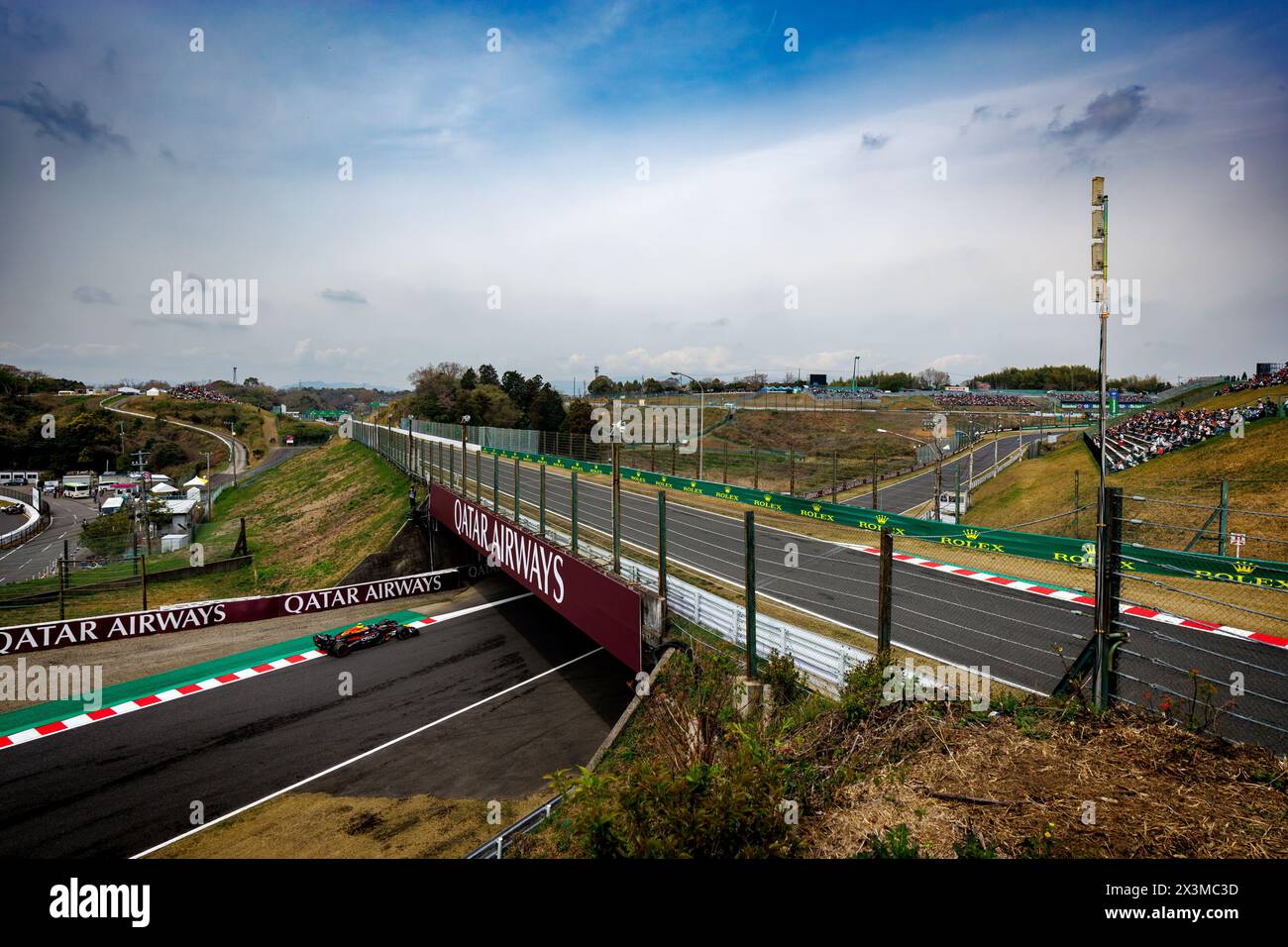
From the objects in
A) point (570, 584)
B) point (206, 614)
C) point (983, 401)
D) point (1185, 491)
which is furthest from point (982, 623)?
point (983, 401)

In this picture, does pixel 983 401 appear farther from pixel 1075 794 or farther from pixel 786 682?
pixel 1075 794

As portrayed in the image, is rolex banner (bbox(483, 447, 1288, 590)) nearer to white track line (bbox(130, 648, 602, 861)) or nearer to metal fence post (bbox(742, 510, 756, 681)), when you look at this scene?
metal fence post (bbox(742, 510, 756, 681))

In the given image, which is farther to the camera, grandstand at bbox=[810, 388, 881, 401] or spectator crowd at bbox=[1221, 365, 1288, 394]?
grandstand at bbox=[810, 388, 881, 401]

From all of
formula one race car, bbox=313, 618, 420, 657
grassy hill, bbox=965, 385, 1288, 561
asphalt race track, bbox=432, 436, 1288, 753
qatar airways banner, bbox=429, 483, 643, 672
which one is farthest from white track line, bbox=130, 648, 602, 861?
grassy hill, bbox=965, 385, 1288, 561

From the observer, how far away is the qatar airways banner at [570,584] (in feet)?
36.0

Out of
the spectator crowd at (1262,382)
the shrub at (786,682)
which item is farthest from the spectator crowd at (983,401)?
the shrub at (786,682)

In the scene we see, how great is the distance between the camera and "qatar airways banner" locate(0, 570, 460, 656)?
67.7 ft

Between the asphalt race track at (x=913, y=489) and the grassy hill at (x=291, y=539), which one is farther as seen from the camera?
the asphalt race track at (x=913, y=489)

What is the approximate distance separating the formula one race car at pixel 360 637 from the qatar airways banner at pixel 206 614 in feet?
18.1

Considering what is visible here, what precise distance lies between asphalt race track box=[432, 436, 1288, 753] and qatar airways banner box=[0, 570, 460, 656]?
1140 centimetres

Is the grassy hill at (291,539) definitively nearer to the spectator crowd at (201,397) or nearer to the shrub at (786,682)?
the shrub at (786,682)

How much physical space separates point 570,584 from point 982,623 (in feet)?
28.1
